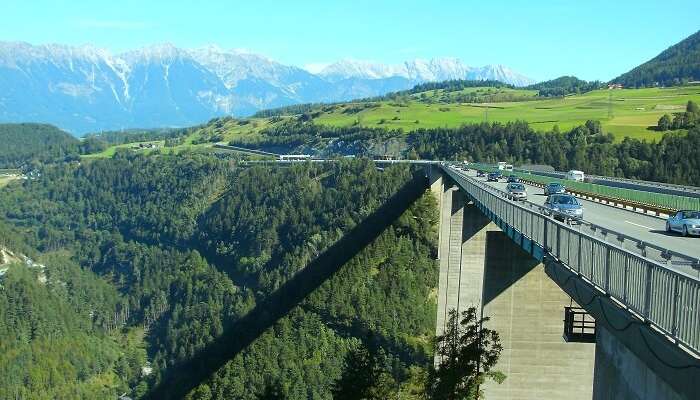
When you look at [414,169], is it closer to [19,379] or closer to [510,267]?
[19,379]

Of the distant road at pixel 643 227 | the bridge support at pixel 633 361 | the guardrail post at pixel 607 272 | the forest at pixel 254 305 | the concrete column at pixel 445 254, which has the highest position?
the guardrail post at pixel 607 272

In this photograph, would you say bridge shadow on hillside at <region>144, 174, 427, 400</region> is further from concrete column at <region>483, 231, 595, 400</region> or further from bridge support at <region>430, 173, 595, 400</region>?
concrete column at <region>483, 231, 595, 400</region>

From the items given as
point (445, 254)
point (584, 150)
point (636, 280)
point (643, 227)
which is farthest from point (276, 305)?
point (636, 280)

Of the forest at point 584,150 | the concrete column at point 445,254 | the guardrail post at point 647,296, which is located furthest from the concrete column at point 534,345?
the forest at point 584,150

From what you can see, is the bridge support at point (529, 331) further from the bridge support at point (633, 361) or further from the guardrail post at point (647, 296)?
the guardrail post at point (647, 296)

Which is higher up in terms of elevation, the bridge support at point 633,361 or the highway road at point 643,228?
the bridge support at point 633,361

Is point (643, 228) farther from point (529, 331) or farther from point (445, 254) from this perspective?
point (445, 254)
